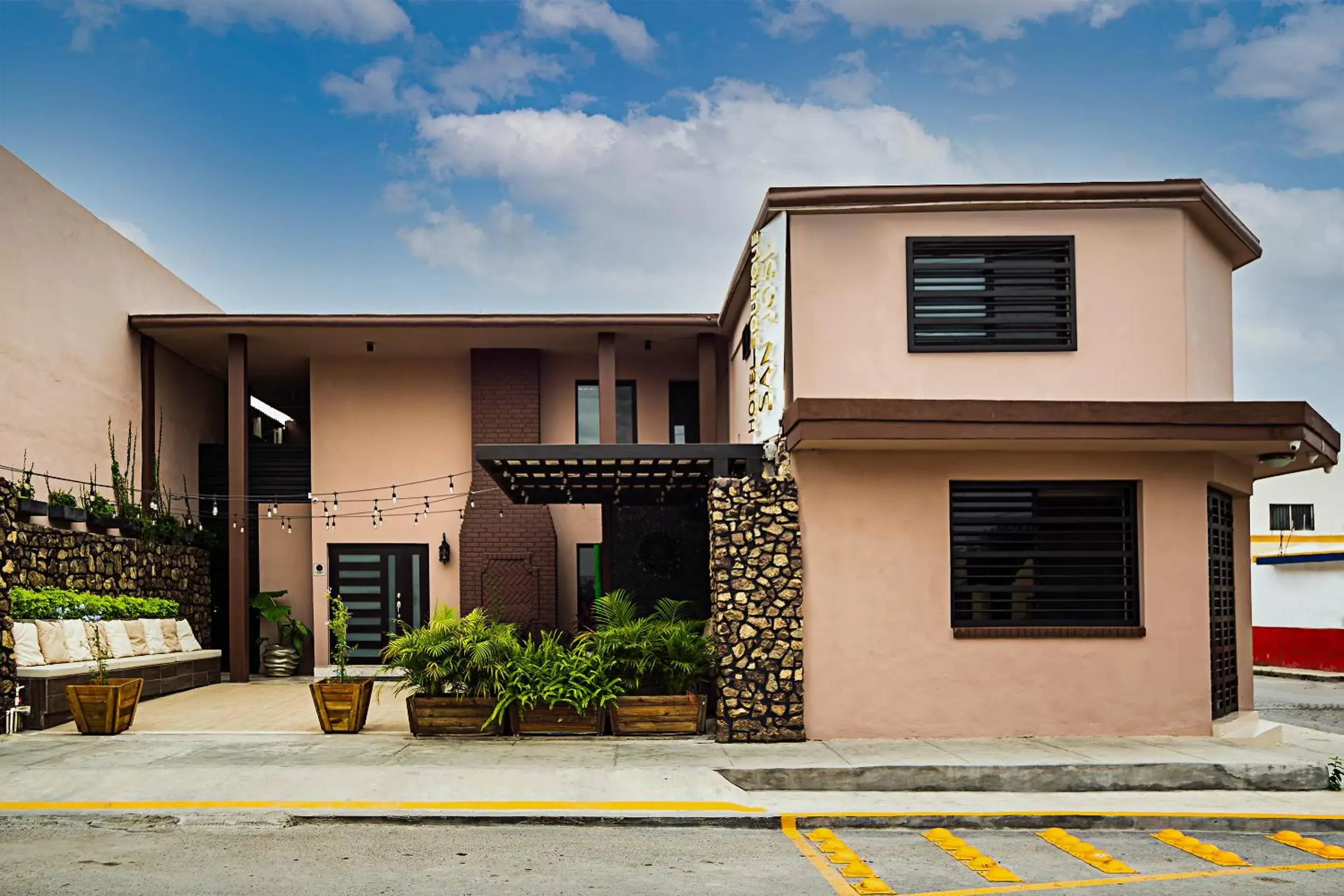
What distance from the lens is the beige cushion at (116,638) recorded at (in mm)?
15805

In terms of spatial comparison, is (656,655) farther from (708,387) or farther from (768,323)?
(708,387)

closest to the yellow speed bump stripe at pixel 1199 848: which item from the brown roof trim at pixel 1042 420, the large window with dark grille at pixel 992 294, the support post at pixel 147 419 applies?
the brown roof trim at pixel 1042 420

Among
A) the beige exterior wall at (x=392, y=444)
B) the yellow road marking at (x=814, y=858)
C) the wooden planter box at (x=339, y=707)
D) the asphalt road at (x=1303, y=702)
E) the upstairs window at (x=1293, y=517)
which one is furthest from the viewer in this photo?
the upstairs window at (x=1293, y=517)

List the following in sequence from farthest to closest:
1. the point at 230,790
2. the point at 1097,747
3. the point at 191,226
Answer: the point at 191,226
the point at 1097,747
the point at 230,790

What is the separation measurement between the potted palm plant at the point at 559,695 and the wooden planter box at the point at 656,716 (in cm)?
20

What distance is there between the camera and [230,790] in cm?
977

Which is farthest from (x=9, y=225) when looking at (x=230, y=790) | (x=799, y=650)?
(x=799, y=650)

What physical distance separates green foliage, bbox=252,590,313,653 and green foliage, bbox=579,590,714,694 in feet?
31.3

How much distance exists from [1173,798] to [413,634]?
7.50 meters

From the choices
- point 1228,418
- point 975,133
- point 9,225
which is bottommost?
point 1228,418

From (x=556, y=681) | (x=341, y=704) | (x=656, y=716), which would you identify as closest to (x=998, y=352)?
(x=656, y=716)

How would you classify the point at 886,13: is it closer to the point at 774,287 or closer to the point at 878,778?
the point at 774,287

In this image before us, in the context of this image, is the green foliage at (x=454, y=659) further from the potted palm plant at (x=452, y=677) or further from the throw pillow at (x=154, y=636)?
the throw pillow at (x=154, y=636)

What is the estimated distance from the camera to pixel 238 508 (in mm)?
19844
